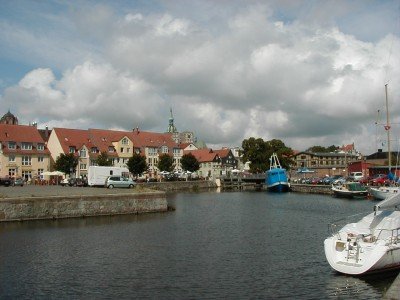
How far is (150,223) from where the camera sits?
4147 cm

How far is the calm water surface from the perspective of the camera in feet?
65.0

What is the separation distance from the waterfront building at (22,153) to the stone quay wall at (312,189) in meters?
52.9

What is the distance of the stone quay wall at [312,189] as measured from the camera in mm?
88062

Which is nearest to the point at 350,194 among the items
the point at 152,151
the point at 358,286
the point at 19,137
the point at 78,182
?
the point at 78,182

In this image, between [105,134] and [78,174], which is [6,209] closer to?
[78,174]

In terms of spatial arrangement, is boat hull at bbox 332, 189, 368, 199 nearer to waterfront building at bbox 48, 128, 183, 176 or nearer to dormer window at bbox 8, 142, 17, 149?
waterfront building at bbox 48, 128, 183, 176

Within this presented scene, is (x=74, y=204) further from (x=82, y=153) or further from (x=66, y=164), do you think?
(x=82, y=153)

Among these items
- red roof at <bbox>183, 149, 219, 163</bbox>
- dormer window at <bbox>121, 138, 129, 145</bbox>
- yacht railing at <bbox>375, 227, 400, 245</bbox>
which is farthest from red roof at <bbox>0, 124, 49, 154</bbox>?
yacht railing at <bbox>375, 227, 400, 245</bbox>

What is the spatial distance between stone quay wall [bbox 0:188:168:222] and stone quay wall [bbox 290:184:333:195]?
4510 centimetres

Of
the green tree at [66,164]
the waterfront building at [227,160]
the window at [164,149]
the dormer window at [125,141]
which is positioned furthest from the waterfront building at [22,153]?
the waterfront building at [227,160]

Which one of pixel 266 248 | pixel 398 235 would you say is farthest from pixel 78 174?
pixel 398 235

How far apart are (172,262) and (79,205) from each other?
72.6 feet

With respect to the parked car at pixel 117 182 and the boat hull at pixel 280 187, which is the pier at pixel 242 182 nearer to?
the boat hull at pixel 280 187

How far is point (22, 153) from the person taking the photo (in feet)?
326
